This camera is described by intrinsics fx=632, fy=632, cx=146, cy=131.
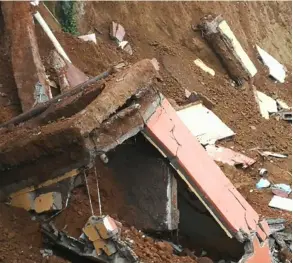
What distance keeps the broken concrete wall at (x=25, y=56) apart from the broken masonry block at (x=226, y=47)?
4.09 metres

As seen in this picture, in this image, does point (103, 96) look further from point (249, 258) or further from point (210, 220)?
point (249, 258)

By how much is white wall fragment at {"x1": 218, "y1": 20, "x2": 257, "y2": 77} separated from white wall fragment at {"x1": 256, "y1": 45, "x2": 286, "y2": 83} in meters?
0.73

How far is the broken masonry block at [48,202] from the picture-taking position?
4906 mm

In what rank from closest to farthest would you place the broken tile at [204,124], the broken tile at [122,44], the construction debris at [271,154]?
the broken tile at [204,124] < the construction debris at [271,154] < the broken tile at [122,44]

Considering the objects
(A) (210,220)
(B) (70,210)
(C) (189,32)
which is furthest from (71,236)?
(C) (189,32)

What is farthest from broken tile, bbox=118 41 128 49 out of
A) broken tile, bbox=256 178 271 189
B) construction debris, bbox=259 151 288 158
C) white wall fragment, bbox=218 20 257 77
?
broken tile, bbox=256 178 271 189

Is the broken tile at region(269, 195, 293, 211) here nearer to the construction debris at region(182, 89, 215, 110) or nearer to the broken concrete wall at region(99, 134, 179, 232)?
the construction debris at region(182, 89, 215, 110)

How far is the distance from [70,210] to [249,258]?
1.64m

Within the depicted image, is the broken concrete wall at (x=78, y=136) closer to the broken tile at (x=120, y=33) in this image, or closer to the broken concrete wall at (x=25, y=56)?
the broken concrete wall at (x=25, y=56)

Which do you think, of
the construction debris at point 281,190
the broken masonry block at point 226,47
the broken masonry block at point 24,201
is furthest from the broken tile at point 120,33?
the broken masonry block at point 24,201

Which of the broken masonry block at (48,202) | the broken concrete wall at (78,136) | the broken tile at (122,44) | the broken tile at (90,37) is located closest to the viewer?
the broken concrete wall at (78,136)

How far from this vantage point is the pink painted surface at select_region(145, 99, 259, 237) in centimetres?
507

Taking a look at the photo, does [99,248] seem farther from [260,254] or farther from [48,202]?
[260,254]

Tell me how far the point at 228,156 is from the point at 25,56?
305cm
